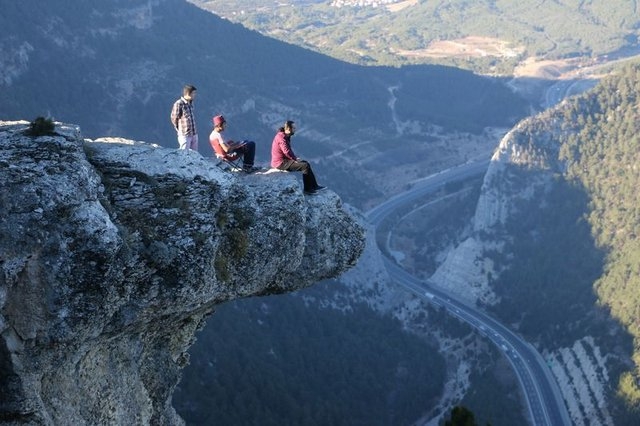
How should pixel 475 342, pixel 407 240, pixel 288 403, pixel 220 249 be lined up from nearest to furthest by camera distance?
1. pixel 220 249
2. pixel 288 403
3. pixel 475 342
4. pixel 407 240

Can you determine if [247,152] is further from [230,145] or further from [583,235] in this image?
[583,235]

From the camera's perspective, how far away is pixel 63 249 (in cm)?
1428

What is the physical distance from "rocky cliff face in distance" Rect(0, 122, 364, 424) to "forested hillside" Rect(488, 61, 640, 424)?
60.2 meters

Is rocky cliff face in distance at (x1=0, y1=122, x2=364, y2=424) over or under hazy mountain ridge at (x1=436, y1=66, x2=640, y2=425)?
over

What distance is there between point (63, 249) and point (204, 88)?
381 ft

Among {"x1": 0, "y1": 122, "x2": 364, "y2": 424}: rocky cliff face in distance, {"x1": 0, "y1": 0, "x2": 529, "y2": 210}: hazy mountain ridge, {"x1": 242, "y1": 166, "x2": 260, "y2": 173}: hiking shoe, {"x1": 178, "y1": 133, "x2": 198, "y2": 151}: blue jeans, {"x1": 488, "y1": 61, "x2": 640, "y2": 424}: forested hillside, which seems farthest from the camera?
{"x1": 0, "y1": 0, "x2": 529, "y2": 210}: hazy mountain ridge

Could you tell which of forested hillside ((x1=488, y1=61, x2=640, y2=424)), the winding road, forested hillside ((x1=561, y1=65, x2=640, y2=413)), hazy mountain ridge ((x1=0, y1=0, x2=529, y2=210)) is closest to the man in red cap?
forested hillside ((x1=488, y1=61, x2=640, y2=424))

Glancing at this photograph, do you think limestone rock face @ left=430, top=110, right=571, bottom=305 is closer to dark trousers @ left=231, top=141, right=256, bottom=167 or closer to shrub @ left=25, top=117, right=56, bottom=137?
dark trousers @ left=231, top=141, right=256, bottom=167

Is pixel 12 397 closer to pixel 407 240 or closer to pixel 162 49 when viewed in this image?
pixel 407 240

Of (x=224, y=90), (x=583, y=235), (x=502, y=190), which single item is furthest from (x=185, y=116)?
(x=224, y=90)

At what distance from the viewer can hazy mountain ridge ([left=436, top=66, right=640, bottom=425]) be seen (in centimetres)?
7881

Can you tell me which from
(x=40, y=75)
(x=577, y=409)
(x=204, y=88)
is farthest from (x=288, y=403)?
(x=204, y=88)

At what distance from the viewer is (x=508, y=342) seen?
91.1 meters

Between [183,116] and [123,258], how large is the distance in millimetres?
6911
